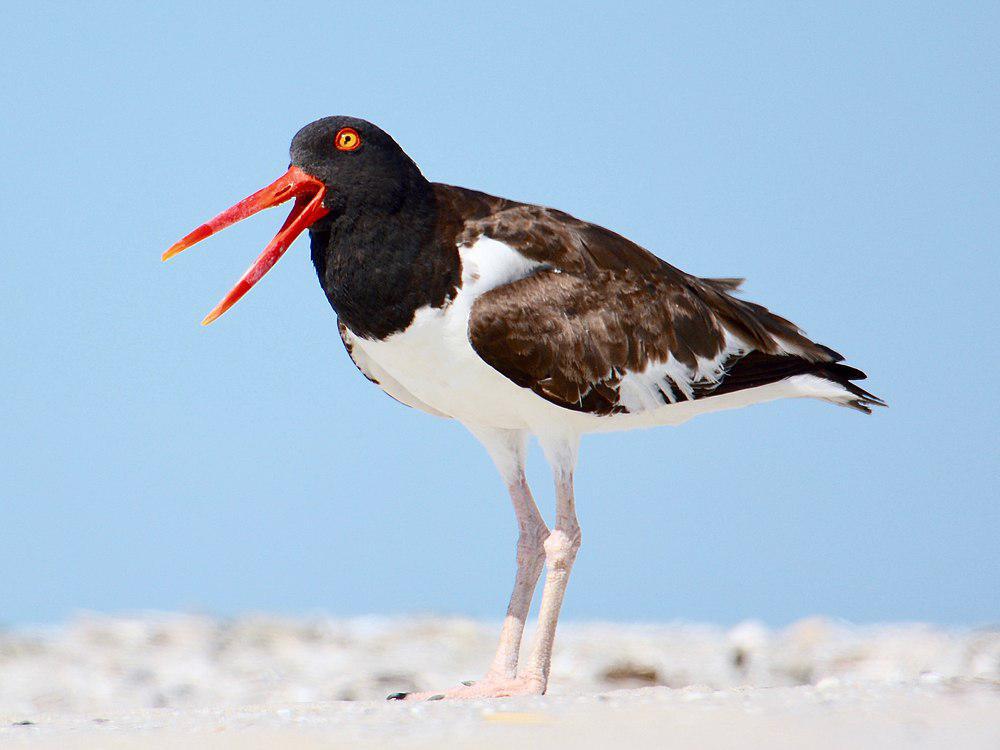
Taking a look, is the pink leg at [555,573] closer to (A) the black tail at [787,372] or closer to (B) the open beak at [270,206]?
(A) the black tail at [787,372]

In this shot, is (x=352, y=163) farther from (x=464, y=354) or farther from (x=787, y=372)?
(x=787, y=372)

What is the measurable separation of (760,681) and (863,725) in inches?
198

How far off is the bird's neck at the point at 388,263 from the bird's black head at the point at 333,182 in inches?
1.8

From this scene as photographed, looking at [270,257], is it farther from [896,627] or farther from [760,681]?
[896,627]

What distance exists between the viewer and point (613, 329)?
7285 millimetres

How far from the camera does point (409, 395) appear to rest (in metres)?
7.79

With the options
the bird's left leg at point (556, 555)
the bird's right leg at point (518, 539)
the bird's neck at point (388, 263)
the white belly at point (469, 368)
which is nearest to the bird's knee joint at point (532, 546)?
the bird's right leg at point (518, 539)

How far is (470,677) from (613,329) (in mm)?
4010

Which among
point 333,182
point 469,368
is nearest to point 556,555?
point 469,368

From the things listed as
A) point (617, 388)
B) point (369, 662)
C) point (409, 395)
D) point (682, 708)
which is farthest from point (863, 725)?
point (369, 662)

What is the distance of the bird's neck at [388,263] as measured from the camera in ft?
22.2

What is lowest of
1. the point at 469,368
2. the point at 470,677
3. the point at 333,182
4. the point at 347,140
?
the point at 470,677

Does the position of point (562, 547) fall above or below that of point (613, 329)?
below

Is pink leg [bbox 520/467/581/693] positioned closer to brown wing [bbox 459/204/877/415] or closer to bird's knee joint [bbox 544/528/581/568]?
bird's knee joint [bbox 544/528/581/568]
